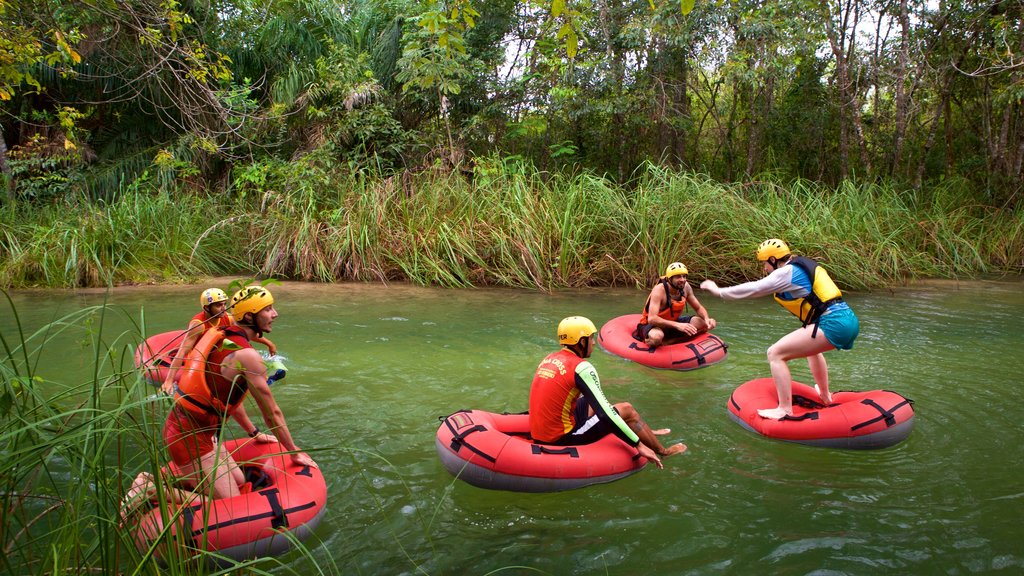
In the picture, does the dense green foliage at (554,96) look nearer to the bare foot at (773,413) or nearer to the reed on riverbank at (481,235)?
the reed on riverbank at (481,235)

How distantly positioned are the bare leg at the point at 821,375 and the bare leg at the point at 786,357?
0.12 m

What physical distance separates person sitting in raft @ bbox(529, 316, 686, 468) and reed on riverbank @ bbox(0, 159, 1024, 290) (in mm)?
6243

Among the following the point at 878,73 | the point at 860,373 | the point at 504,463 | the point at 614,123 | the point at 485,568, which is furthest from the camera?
the point at 614,123

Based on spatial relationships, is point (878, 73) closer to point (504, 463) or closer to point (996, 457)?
point (996, 457)

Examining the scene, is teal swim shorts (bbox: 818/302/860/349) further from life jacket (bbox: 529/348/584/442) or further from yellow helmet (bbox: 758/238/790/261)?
life jacket (bbox: 529/348/584/442)

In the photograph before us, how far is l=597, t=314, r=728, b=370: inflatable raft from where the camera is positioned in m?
6.96

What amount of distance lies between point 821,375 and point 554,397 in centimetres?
231

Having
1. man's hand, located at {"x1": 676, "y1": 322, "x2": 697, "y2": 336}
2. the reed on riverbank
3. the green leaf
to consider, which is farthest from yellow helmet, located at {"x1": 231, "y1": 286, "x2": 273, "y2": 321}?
the reed on riverbank

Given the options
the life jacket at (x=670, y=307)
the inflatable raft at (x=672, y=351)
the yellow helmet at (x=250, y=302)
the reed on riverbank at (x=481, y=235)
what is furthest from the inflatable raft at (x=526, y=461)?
the reed on riverbank at (x=481, y=235)

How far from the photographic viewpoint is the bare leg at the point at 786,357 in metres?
5.12

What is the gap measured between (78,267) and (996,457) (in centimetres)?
1176

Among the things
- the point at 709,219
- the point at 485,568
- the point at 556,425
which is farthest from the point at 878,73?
the point at 485,568

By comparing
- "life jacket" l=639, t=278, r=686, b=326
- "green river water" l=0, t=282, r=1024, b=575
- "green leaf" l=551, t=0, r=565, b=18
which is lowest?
"green river water" l=0, t=282, r=1024, b=575

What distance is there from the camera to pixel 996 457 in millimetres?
4746
